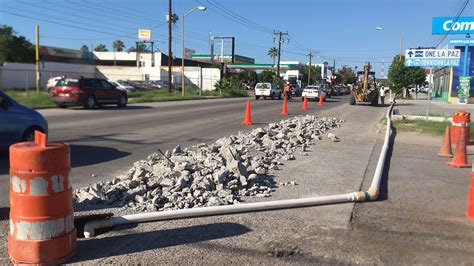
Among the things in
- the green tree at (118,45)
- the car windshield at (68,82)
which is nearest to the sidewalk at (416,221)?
the car windshield at (68,82)

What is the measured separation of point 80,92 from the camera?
24.8m

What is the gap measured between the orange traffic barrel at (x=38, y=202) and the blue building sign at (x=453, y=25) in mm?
45212

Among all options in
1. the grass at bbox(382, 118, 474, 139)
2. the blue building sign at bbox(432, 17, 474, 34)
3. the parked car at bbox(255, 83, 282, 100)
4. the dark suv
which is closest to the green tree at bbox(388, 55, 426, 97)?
the blue building sign at bbox(432, 17, 474, 34)

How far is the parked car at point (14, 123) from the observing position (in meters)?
9.30

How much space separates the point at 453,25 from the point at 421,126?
3197 centimetres

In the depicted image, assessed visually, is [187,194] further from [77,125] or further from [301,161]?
[77,125]

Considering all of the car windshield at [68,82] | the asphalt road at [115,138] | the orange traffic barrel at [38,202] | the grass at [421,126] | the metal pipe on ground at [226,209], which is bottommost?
the asphalt road at [115,138]

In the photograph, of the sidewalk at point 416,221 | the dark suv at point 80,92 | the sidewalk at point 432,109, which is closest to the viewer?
the sidewalk at point 416,221

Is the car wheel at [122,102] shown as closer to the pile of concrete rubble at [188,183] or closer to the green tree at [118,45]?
the pile of concrete rubble at [188,183]

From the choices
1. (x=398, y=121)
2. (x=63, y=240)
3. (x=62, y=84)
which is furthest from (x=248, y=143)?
(x=62, y=84)

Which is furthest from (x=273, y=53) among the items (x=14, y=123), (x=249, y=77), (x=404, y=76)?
(x=14, y=123)

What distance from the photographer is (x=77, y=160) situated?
31.3ft

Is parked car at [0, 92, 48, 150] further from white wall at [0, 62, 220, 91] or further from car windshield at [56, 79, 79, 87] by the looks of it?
white wall at [0, 62, 220, 91]

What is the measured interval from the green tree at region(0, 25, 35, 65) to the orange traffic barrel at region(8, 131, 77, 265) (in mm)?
80819
